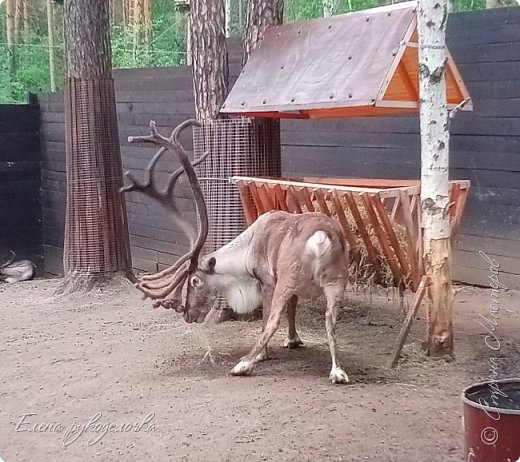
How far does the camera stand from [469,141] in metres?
6.73

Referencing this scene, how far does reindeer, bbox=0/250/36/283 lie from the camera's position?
33.4 ft

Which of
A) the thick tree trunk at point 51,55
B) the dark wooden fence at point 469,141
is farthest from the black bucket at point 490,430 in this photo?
the thick tree trunk at point 51,55

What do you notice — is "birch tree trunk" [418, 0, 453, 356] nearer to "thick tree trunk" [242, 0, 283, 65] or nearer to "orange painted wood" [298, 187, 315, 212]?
"orange painted wood" [298, 187, 315, 212]

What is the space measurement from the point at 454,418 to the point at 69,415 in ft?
6.15

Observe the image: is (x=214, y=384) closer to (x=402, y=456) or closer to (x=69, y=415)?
(x=69, y=415)

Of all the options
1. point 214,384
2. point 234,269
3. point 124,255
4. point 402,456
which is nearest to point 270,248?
point 234,269

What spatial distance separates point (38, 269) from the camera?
11.1 metres

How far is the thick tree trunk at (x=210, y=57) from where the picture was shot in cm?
655

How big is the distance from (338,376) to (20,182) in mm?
7248

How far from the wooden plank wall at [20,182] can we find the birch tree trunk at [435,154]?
707 cm

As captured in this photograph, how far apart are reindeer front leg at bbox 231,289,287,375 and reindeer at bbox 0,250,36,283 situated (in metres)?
5.96

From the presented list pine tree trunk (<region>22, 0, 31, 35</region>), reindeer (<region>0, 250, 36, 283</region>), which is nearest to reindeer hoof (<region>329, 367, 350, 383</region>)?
reindeer (<region>0, 250, 36, 283</region>)

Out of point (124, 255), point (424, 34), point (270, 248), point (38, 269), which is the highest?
point (424, 34)

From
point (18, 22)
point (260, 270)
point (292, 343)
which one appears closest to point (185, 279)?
point (260, 270)
